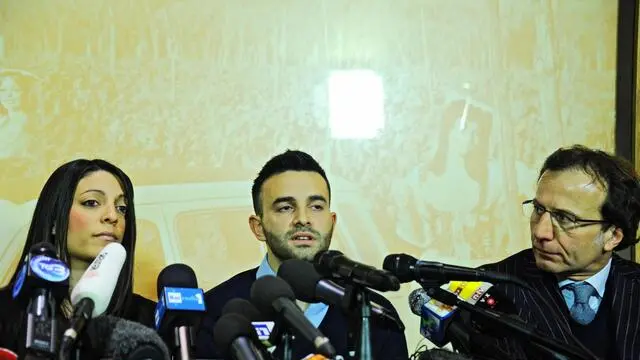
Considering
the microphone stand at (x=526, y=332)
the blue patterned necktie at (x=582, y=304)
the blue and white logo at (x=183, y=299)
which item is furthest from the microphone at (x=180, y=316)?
the blue patterned necktie at (x=582, y=304)

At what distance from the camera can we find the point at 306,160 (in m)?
3.55

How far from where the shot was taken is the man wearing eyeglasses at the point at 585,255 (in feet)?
10.1

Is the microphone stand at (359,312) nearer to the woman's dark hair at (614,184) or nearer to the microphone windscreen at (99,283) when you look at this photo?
the microphone windscreen at (99,283)

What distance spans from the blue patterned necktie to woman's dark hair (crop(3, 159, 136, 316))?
55.5 inches

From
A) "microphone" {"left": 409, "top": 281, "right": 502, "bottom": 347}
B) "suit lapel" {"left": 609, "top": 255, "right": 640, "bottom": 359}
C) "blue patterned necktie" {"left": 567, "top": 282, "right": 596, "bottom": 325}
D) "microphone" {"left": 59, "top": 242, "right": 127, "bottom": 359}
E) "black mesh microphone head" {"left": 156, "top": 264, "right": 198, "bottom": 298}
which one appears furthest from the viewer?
"blue patterned necktie" {"left": 567, "top": 282, "right": 596, "bottom": 325}

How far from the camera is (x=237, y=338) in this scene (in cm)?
213

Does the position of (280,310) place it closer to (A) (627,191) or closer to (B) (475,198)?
(A) (627,191)

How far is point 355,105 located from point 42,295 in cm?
230

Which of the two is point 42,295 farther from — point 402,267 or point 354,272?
point 402,267

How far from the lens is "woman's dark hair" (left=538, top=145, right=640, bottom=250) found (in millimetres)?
3143

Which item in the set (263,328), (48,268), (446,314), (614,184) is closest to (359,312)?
(263,328)

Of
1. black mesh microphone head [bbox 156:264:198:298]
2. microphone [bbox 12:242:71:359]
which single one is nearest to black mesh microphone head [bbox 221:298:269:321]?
A: black mesh microphone head [bbox 156:264:198:298]

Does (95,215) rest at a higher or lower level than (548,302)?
higher

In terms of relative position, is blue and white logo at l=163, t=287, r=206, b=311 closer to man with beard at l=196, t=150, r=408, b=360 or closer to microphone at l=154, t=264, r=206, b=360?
microphone at l=154, t=264, r=206, b=360
